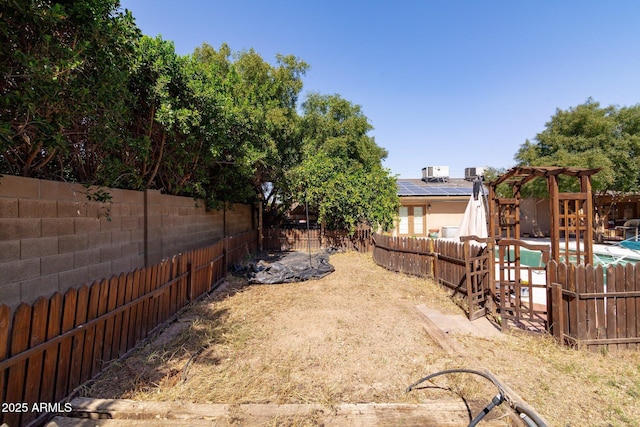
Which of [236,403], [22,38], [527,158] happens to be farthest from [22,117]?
[527,158]

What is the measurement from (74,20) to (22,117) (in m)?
1.09

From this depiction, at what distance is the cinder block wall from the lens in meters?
2.79

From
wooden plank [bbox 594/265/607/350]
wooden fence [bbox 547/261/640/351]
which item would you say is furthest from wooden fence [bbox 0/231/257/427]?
wooden plank [bbox 594/265/607/350]

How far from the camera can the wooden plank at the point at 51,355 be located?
230 cm

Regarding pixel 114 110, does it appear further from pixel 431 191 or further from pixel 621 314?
pixel 431 191

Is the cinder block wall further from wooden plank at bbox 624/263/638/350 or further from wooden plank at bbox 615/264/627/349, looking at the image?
wooden plank at bbox 624/263/638/350

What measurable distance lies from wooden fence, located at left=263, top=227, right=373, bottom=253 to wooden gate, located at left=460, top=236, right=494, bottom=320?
7.22 m

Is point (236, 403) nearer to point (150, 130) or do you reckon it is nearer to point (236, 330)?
point (236, 330)

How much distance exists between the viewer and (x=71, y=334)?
253 cm

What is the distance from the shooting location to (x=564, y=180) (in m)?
13.6

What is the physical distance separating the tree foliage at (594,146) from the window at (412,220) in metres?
5.54

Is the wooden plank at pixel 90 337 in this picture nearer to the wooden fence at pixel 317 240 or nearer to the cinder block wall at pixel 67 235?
the cinder block wall at pixel 67 235

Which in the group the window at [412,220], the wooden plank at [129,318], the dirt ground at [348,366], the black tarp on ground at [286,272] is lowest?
the dirt ground at [348,366]

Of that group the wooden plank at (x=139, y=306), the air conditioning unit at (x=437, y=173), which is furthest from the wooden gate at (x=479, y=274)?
the air conditioning unit at (x=437, y=173)
